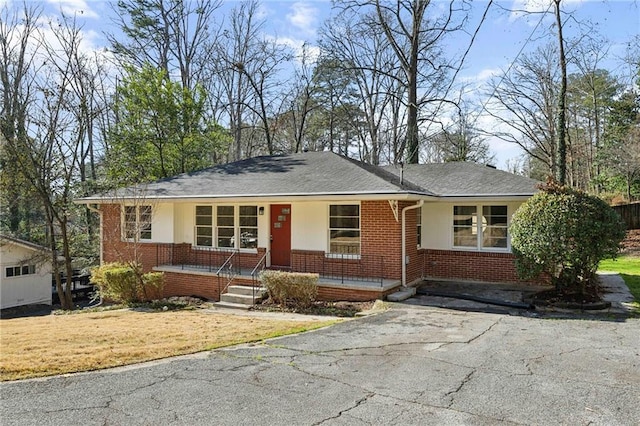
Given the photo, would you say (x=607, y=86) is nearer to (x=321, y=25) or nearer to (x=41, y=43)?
(x=321, y=25)

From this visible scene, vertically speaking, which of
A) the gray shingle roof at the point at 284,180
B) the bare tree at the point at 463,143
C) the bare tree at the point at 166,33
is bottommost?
the gray shingle roof at the point at 284,180

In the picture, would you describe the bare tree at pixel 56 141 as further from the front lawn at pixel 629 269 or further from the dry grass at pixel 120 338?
the front lawn at pixel 629 269

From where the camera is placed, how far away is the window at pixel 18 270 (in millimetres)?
21673

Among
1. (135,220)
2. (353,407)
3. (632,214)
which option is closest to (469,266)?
(353,407)

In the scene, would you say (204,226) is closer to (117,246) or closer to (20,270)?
(117,246)

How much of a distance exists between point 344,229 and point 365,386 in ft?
24.5

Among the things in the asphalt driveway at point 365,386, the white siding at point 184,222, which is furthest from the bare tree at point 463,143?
the asphalt driveway at point 365,386

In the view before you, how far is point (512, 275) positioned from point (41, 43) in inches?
832

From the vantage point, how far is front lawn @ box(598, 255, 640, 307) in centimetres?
1150

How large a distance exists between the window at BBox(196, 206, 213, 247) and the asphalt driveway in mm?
8097

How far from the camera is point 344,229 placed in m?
12.1

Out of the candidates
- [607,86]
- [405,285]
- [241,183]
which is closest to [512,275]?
[405,285]

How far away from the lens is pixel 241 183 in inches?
558

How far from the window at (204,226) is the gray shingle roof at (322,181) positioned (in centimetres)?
71
